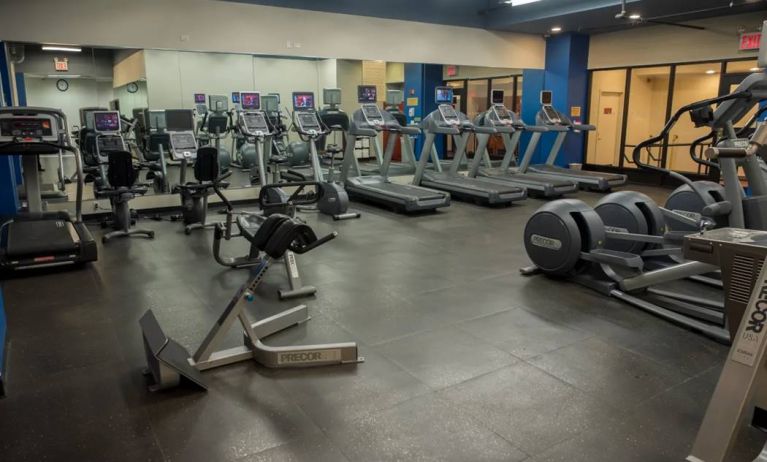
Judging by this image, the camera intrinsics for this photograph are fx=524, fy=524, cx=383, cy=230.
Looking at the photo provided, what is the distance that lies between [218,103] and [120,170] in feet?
12.1

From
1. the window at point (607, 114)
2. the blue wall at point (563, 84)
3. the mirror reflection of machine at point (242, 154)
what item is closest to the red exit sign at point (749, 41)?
the window at point (607, 114)

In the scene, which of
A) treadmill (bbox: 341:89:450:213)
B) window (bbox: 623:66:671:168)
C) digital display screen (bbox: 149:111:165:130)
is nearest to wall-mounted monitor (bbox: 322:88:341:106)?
treadmill (bbox: 341:89:450:213)

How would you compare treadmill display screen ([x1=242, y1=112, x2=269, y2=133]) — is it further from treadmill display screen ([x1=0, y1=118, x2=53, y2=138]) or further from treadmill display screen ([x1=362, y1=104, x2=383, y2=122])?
treadmill display screen ([x1=0, y1=118, x2=53, y2=138])

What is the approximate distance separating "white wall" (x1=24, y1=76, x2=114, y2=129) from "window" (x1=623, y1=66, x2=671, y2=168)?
10143 millimetres

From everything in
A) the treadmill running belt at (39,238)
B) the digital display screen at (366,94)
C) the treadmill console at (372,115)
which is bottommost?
the treadmill running belt at (39,238)

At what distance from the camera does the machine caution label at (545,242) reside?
14.5 feet

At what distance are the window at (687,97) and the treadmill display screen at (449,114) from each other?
453 cm

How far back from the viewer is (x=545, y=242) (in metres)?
4.51

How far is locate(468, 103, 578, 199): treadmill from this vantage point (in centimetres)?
905

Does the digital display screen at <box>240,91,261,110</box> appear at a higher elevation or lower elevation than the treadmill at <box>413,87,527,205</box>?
higher

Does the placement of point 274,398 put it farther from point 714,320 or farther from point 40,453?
point 714,320

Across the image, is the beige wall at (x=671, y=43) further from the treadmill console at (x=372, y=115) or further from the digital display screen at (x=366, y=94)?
the treadmill console at (x=372, y=115)

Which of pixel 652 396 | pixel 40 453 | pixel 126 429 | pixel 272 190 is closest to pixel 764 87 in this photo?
pixel 652 396

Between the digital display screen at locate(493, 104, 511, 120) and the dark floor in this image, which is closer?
the dark floor
